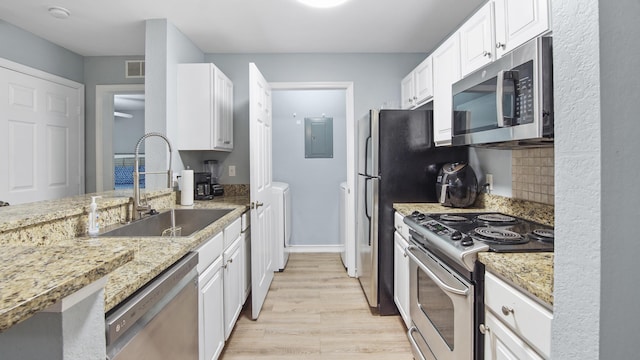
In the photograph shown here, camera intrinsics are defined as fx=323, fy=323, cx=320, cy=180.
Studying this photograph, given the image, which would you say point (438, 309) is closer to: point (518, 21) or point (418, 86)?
point (518, 21)

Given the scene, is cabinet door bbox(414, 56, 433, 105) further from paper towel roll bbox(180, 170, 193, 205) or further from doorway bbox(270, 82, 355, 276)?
paper towel roll bbox(180, 170, 193, 205)

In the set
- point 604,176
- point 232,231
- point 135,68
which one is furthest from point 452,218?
point 135,68

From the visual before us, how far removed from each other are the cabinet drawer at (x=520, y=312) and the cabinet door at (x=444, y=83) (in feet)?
4.03

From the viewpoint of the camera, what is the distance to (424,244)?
1.73m

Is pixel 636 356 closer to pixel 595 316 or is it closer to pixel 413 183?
pixel 595 316

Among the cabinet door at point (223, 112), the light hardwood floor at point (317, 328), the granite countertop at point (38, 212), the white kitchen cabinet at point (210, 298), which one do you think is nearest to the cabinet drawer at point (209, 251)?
the white kitchen cabinet at point (210, 298)

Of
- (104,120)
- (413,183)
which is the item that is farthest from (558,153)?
(104,120)

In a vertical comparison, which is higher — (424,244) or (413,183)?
(413,183)

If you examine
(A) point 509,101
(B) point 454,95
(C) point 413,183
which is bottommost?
(C) point 413,183

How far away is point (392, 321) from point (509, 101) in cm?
179

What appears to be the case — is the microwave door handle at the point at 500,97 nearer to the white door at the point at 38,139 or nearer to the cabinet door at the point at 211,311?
the cabinet door at the point at 211,311

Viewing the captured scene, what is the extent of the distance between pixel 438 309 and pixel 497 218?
0.63 metres

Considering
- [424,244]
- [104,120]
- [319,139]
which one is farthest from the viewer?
[319,139]

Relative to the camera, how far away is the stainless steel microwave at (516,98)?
1.23 meters
